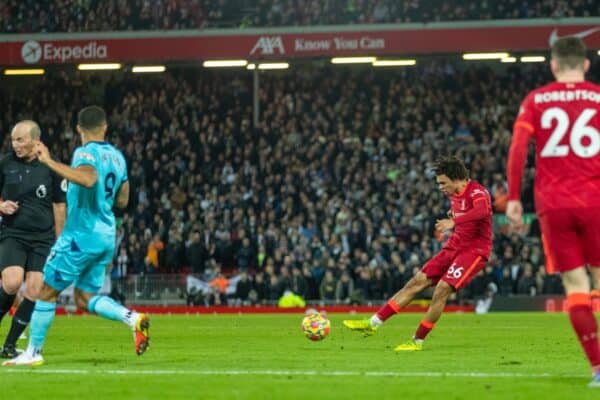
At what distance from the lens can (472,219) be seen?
15180 millimetres

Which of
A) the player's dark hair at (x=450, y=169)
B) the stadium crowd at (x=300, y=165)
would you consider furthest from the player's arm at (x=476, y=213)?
the stadium crowd at (x=300, y=165)

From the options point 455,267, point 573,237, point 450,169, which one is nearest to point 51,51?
point 450,169

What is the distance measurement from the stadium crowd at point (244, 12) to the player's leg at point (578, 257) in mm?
29686

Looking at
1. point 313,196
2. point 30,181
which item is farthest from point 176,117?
point 30,181

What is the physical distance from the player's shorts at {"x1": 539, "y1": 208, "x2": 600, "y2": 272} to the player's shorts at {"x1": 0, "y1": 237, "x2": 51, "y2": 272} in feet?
21.0

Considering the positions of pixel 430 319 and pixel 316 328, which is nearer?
pixel 430 319

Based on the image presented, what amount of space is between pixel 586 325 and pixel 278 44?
29.9 metres

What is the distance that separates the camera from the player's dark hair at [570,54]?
30.5 feet

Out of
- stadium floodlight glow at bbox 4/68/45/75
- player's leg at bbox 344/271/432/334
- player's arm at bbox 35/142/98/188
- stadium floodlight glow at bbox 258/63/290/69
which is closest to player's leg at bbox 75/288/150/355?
player's arm at bbox 35/142/98/188

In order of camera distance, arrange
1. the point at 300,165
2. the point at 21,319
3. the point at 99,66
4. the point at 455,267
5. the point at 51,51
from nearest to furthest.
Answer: the point at 21,319, the point at 455,267, the point at 300,165, the point at 51,51, the point at 99,66

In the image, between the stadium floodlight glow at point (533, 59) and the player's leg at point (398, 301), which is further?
the stadium floodlight glow at point (533, 59)

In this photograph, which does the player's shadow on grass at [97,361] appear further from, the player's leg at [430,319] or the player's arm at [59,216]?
the player's leg at [430,319]

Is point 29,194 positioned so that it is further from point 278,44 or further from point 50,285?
point 278,44

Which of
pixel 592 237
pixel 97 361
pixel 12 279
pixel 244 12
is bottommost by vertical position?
pixel 97 361
